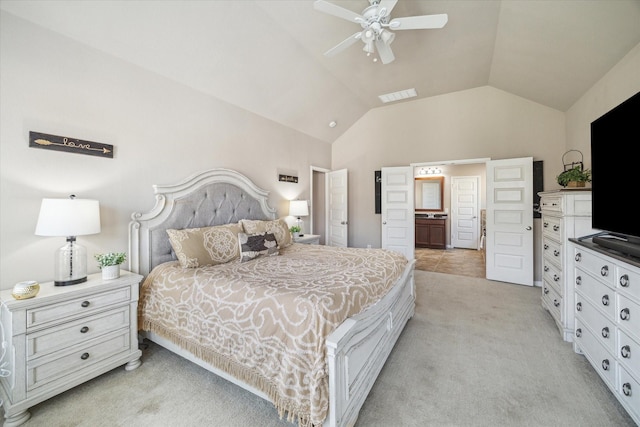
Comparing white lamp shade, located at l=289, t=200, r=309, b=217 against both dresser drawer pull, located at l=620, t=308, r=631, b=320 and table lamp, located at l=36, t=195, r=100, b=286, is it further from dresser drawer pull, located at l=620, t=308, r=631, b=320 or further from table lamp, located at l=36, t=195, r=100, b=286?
dresser drawer pull, located at l=620, t=308, r=631, b=320

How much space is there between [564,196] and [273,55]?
3.43 metres

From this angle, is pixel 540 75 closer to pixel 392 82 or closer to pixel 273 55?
pixel 392 82

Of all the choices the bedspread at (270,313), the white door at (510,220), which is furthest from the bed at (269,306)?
the white door at (510,220)

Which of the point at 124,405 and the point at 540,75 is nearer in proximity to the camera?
the point at 124,405

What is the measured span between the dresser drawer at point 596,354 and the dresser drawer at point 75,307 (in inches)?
135

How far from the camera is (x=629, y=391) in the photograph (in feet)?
4.92

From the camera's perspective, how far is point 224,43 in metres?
2.77

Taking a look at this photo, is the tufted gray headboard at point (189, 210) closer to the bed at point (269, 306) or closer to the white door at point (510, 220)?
the bed at point (269, 306)

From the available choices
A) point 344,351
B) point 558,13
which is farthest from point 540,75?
point 344,351

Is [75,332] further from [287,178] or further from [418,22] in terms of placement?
[418,22]

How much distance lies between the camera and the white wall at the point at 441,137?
14.1 ft

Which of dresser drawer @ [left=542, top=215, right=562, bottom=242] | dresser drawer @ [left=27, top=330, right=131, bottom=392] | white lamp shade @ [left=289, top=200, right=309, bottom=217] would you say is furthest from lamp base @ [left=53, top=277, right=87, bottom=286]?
dresser drawer @ [left=542, top=215, right=562, bottom=242]

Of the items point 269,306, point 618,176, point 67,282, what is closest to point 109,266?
point 67,282

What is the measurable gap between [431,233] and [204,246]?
6.68 meters
